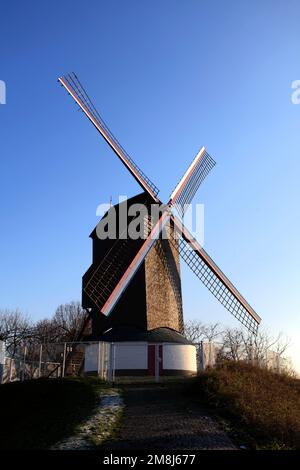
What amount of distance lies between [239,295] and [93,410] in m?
13.6

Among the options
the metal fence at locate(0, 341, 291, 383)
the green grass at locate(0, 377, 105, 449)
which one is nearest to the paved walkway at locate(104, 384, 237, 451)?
the green grass at locate(0, 377, 105, 449)

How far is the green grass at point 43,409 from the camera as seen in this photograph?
1154 centimetres

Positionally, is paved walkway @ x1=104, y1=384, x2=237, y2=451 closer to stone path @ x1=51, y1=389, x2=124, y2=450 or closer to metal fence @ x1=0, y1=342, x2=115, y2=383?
stone path @ x1=51, y1=389, x2=124, y2=450

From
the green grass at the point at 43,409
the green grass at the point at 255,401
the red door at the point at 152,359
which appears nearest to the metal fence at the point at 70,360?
the red door at the point at 152,359

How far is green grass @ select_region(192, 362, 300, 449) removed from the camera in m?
11.1

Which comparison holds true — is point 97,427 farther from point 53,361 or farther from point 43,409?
point 53,361

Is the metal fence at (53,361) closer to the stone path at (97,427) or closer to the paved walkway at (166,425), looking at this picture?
the paved walkway at (166,425)

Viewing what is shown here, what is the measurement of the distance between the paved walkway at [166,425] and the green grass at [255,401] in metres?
0.57

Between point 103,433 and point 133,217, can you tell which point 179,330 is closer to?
point 133,217

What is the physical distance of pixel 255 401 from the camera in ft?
45.3

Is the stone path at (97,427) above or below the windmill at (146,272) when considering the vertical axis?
below

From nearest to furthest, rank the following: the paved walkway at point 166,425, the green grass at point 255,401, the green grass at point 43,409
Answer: the paved walkway at point 166,425
the green grass at point 255,401
the green grass at point 43,409

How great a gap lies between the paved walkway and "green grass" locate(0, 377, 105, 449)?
4.18ft

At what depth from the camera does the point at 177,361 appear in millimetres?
22547
